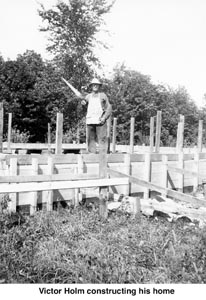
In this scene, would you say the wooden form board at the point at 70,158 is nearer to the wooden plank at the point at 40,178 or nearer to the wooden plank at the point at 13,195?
the wooden plank at the point at 13,195

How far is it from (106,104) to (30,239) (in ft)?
13.9

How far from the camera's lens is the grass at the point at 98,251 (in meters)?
4.16

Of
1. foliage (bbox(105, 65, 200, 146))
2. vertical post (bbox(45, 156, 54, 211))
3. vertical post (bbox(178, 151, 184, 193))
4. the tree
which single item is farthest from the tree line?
vertical post (bbox(45, 156, 54, 211))

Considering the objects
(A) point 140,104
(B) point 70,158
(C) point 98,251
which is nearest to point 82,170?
(B) point 70,158

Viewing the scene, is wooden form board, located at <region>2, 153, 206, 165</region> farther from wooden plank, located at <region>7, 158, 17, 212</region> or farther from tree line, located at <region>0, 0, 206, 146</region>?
tree line, located at <region>0, 0, 206, 146</region>

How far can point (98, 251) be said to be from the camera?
4742 mm

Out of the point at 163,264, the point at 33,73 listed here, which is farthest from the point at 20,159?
the point at 33,73

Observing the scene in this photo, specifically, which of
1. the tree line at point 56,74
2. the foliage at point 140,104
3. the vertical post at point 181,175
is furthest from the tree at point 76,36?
the vertical post at point 181,175

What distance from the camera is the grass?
4.16m

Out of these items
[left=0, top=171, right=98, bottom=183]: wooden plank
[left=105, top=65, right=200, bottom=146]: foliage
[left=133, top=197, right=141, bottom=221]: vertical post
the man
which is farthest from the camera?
[left=105, top=65, right=200, bottom=146]: foliage

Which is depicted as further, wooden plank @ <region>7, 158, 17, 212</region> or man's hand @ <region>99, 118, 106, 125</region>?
man's hand @ <region>99, 118, 106, 125</region>

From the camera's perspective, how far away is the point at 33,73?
32.8 m

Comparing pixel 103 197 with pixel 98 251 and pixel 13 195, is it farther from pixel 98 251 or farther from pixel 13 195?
pixel 98 251

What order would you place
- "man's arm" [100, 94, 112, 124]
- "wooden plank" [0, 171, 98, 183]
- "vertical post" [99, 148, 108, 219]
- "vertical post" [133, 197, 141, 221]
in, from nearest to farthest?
"wooden plank" [0, 171, 98, 183]
"vertical post" [99, 148, 108, 219]
"vertical post" [133, 197, 141, 221]
"man's arm" [100, 94, 112, 124]
